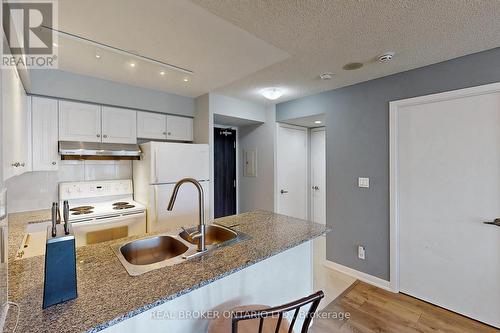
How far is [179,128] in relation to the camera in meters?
3.30

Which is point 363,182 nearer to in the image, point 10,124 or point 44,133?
point 10,124

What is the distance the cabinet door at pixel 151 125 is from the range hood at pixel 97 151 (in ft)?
0.75

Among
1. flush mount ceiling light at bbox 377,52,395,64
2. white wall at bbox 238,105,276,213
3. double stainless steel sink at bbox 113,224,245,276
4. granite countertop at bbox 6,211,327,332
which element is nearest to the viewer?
granite countertop at bbox 6,211,327,332

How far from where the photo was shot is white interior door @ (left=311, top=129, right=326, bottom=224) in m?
4.32

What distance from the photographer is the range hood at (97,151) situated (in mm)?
2412

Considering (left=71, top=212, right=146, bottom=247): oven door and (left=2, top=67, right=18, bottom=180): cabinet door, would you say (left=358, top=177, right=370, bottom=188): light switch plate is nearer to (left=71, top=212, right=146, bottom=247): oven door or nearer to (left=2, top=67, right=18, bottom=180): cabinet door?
(left=71, top=212, right=146, bottom=247): oven door

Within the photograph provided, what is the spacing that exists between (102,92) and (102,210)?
1.35 metres

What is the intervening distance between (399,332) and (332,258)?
1206 millimetres

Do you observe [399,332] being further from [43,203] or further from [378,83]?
[43,203]

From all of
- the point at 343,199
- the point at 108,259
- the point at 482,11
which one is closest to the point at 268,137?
the point at 343,199

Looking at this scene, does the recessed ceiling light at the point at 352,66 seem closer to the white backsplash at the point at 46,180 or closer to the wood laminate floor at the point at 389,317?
the wood laminate floor at the point at 389,317

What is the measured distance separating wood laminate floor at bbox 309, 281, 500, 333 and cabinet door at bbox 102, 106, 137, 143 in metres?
2.86

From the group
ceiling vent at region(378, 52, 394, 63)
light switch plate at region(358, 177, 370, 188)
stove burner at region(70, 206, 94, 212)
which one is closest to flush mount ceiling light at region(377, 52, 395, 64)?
ceiling vent at region(378, 52, 394, 63)

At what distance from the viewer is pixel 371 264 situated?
2.66m
